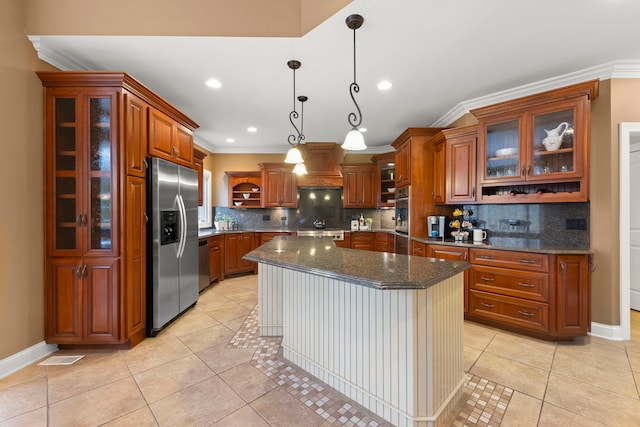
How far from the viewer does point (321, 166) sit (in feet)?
17.7

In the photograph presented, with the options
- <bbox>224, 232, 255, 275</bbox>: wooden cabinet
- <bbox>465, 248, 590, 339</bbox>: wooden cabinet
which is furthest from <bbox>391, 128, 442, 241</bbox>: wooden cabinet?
<bbox>224, 232, 255, 275</bbox>: wooden cabinet

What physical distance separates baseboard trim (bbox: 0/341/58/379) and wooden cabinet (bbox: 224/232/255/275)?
2700mm

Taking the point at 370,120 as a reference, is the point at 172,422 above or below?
below

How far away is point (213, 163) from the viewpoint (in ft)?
19.3

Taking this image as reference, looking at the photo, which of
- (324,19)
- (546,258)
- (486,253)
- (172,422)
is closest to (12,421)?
(172,422)

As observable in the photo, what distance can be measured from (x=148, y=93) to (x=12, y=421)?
105 inches

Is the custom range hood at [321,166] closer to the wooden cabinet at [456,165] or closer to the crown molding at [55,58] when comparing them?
the wooden cabinet at [456,165]

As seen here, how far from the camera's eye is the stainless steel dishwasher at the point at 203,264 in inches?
160

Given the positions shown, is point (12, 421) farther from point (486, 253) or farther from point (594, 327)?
point (594, 327)

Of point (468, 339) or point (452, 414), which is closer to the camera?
point (452, 414)

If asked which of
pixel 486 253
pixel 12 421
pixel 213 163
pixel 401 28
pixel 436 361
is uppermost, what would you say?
pixel 401 28

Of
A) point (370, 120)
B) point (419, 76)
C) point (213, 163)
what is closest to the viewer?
point (419, 76)

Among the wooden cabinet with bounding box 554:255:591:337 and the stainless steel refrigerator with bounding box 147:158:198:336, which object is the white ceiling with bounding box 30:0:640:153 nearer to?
the stainless steel refrigerator with bounding box 147:158:198:336

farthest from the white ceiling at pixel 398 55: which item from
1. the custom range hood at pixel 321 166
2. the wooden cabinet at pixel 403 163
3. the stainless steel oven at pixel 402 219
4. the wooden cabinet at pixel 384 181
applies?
the wooden cabinet at pixel 384 181
